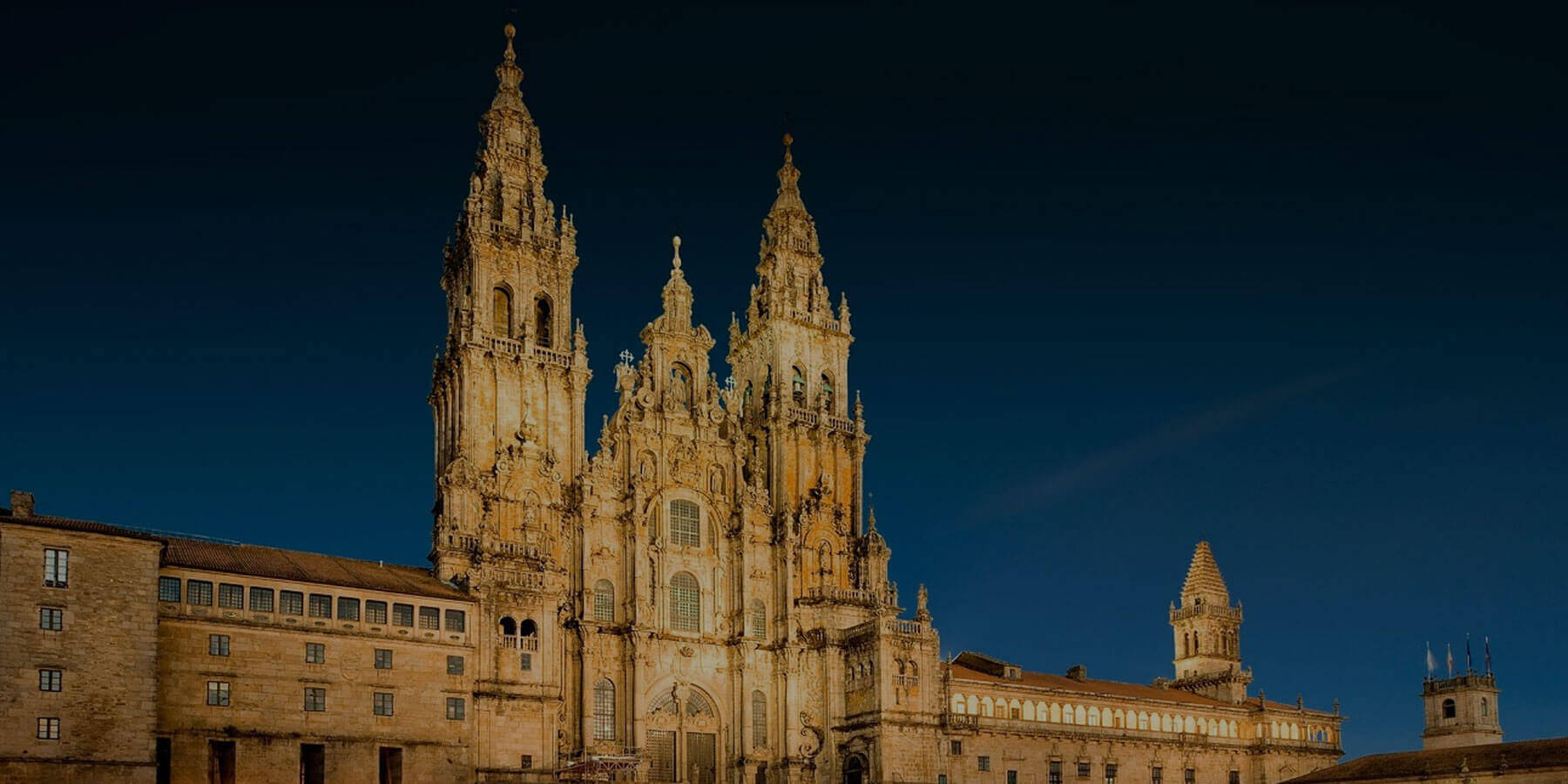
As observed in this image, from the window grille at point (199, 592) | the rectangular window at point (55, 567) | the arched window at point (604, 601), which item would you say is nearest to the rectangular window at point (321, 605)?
the window grille at point (199, 592)

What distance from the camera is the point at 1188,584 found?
152500 millimetres

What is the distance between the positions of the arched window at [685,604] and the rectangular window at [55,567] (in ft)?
143

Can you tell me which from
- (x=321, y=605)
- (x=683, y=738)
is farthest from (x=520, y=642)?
(x=683, y=738)

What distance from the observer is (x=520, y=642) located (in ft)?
317

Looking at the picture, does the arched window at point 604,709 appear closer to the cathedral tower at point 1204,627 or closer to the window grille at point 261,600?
the window grille at point 261,600

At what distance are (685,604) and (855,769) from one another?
16414 millimetres

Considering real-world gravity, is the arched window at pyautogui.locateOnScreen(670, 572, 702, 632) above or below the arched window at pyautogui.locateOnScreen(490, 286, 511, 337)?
below

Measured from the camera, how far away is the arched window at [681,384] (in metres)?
115

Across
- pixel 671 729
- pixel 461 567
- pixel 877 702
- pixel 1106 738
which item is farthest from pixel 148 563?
pixel 1106 738

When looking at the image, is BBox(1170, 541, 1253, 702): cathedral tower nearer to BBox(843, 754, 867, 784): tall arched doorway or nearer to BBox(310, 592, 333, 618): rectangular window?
BBox(843, 754, 867, 784): tall arched doorway

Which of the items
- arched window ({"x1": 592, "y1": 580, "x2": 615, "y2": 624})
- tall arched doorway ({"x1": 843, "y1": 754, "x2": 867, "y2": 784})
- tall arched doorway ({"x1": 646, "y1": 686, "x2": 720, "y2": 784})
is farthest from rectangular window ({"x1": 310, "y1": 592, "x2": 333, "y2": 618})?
tall arched doorway ({"x1": 843, "y1": 754, "x2": 867, "y2": 784})

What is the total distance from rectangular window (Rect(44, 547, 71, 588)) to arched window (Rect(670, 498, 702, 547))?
44.0 metres

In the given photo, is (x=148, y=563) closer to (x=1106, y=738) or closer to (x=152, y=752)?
(x=152, y=752)

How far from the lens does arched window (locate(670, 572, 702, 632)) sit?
110 meters
